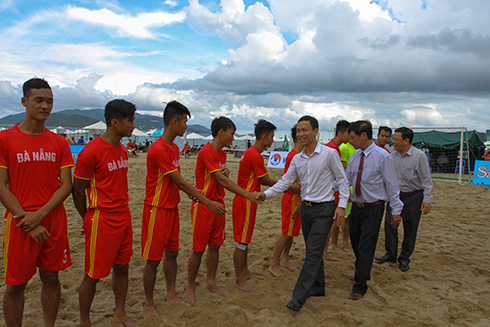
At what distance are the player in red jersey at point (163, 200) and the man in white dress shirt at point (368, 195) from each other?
1752 mm

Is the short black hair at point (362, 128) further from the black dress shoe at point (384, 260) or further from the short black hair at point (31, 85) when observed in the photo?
the short black hair at point (31, 85)

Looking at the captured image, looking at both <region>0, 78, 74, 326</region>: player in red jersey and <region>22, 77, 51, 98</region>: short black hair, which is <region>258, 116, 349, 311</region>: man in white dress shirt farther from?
<region>22, 77, 51, 98</region>: short black hair

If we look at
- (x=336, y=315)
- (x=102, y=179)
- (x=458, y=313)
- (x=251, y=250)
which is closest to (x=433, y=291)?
(x=458, y=313)

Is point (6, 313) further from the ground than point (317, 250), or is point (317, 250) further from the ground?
point (317, 250)

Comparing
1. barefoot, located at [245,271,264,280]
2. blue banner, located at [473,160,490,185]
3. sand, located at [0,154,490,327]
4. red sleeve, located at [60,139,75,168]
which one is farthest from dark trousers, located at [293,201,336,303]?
blue banner, located at [473,160,490,185]

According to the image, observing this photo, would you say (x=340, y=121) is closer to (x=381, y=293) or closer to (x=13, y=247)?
(x=381, y=293)

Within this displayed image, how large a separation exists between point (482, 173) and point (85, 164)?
49.4 feet

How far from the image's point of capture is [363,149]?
388 centimetres

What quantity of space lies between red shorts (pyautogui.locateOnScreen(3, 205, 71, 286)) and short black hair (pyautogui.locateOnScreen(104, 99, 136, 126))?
2.91ft

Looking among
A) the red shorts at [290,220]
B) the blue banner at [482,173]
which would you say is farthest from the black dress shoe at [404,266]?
the blue banner at [482,173]

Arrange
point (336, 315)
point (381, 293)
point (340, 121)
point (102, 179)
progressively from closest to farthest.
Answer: point (102, 179)
point (336, 315)
point (381, 293)
point (340, 121)

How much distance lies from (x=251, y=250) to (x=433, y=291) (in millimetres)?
2616

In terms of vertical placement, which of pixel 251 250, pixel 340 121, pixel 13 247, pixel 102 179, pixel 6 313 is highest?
pixel 340 121

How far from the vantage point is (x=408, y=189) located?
185 inches
